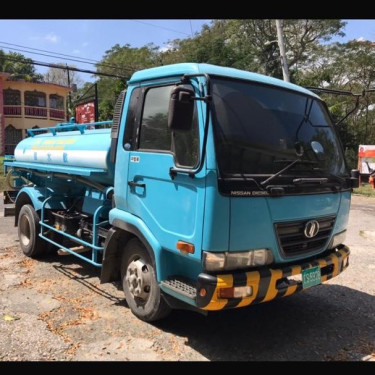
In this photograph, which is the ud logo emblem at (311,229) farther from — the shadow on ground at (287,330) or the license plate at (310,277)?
the shadow on ground at (287,330)

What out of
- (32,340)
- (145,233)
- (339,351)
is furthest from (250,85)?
(32,340)

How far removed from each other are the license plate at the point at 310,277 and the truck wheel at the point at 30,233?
14.1ft

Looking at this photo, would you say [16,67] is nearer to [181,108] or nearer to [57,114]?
[57,114]

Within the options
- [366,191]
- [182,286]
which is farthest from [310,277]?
[366,191]

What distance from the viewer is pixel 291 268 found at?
11.9 ft

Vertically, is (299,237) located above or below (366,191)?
above

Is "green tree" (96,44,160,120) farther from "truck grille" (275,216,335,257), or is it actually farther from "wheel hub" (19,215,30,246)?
"truck grille" (275,216,335,257)

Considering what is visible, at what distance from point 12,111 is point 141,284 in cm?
3255

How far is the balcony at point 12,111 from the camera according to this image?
32750 millimetres

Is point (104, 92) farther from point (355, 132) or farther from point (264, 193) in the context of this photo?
point (264, 193)

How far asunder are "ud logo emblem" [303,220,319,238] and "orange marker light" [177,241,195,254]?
108 cm

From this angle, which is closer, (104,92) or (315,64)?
(315,64)

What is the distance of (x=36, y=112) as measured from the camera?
111 feet

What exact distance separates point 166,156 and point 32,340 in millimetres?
2100
